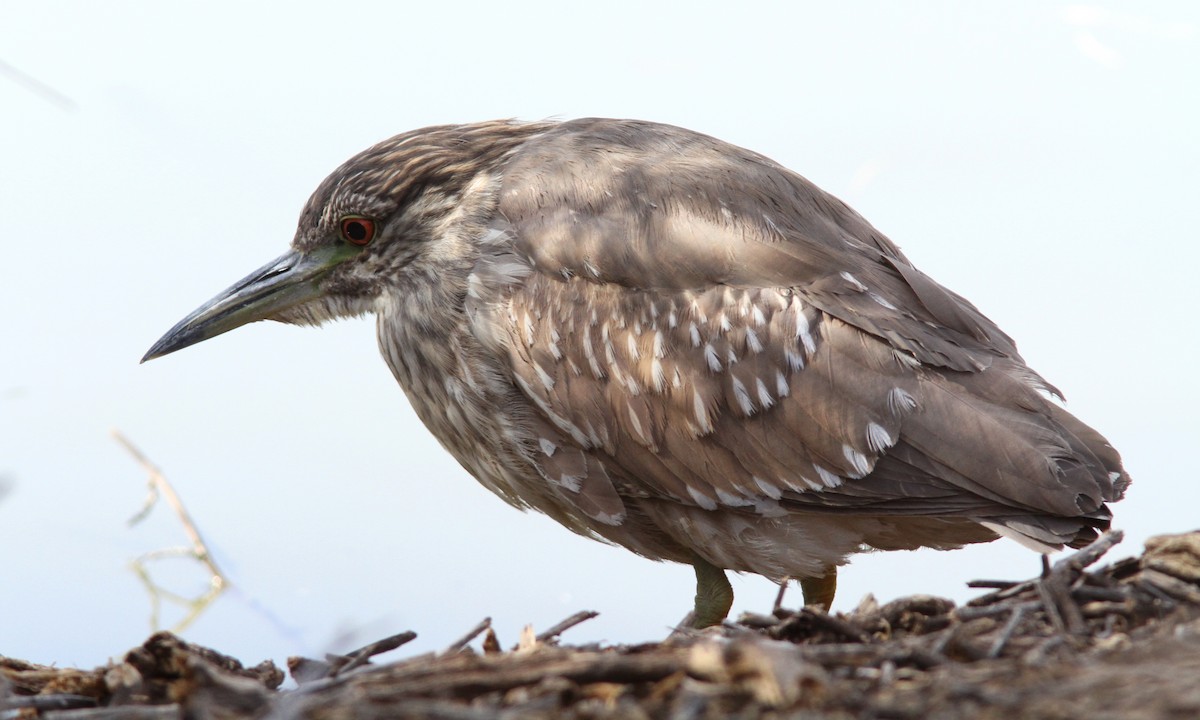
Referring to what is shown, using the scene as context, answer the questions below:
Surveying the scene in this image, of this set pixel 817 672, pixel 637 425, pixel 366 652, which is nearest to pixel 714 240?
pixel 637 425

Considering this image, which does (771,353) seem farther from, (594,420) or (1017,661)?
(1017,661)

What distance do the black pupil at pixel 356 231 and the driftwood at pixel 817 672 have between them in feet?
6.99

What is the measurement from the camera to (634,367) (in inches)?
180

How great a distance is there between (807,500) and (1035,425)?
808mm

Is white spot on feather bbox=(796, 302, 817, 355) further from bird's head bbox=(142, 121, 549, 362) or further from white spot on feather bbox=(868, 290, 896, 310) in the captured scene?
bird's head bbox=(142, 121, 549, 362)

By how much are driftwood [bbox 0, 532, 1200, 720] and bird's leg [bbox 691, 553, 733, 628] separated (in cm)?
130

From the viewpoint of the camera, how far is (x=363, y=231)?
539 centimetres

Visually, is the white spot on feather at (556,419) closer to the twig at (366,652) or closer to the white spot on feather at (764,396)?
the white spot on feather at (764,396)

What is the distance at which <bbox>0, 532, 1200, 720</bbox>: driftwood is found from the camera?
2.39 m

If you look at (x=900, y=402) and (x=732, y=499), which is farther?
(x=732, y=499)

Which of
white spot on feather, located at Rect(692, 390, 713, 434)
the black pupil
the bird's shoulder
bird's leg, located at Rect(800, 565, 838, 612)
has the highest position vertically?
the black pupil

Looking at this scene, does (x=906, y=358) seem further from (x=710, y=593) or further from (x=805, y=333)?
(x=710, y=593)

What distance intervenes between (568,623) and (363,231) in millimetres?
2118

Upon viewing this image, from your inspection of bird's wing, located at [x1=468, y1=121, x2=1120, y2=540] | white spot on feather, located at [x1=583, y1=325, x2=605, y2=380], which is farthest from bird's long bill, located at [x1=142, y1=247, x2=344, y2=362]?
white spot on feather, located at [x1=583, y1=325, x2=605, y2=380]
